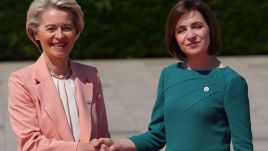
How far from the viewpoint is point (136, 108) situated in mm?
8977

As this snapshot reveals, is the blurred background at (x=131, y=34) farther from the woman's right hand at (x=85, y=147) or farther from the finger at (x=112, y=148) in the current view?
the woman's right hand at (x=85, y=147)

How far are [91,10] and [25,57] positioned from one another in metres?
1.59

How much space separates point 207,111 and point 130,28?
1085cm

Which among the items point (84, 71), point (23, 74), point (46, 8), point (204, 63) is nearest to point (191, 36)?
point (204, 63)

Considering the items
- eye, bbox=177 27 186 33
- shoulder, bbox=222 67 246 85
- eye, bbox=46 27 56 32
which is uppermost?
eye, bbox=46 27 56 32

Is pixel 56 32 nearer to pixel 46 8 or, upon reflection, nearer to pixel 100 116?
pixel 46 8

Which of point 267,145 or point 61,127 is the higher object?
point 61,127

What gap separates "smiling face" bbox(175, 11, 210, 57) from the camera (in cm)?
293

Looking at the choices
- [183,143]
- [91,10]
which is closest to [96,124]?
[183,143]

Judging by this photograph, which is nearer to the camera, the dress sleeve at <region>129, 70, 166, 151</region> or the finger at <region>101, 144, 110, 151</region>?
the finger at <region>101, 144, 110, 151</region>

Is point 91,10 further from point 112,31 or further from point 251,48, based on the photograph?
point 251,48

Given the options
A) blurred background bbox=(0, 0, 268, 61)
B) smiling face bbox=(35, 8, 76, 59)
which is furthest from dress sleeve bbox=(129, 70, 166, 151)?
blurred background bbox=(0, 0, 268, 61)

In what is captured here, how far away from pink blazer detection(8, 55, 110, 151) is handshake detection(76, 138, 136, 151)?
0.14 feet

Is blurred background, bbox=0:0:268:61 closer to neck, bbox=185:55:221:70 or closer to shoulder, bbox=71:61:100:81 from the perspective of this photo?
shoulder, bbox=71:61:100:81
